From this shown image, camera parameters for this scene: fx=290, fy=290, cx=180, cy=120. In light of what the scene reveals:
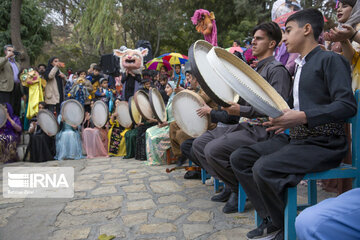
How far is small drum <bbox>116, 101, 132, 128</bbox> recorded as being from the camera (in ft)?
20.4

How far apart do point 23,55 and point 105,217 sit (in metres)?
8.56

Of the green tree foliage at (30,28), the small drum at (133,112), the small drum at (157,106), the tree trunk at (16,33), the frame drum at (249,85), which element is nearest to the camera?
the frame drum at (249,85)

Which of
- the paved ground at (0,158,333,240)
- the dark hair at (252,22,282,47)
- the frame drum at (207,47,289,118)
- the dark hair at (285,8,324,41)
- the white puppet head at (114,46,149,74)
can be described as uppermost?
the white puppet head at (114,46,149,74)

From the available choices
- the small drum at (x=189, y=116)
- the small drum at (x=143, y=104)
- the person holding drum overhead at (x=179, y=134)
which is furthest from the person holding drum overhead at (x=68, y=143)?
the small drum at (x=189, y=116)

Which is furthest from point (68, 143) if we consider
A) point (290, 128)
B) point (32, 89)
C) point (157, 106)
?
point (290, 128)

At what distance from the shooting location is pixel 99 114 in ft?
21.8

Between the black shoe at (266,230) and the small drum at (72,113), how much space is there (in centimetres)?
533

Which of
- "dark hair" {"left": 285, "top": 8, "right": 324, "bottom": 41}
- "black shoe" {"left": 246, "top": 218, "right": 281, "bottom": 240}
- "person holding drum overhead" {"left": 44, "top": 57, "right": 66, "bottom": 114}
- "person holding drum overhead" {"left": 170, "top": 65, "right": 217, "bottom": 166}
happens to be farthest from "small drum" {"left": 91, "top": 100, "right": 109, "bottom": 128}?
"dark hair" {"left": 285, "top": 8, "right": 324, "bottom": 41}

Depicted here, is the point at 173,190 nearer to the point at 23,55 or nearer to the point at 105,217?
the point at 105,217

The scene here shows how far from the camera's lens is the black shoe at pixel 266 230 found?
190cm

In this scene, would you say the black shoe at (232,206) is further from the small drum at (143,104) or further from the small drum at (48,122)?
the small drum at (48,122)

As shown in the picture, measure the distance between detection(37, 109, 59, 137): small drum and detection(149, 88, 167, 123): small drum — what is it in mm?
2902

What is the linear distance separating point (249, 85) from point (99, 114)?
5398 mm

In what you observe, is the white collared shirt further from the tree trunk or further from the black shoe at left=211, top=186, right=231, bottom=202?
the tree trunk
